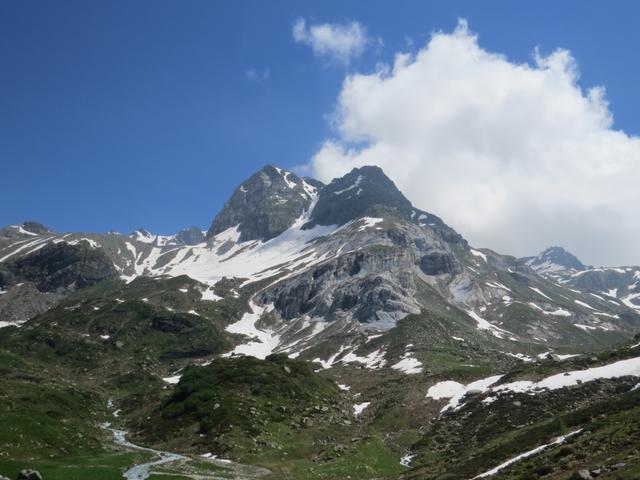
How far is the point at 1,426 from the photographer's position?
245 feet

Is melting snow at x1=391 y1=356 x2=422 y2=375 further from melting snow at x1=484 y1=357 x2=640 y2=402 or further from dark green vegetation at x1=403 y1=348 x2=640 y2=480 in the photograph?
melting snow at x1=484 y1=357 x2=640 y2=402

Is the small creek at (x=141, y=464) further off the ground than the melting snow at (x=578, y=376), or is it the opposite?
the small creek at (x=141, y=464)

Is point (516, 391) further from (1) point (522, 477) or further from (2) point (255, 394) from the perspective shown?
(1) point (522, 477)

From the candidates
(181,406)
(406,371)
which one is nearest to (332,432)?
(181,406)

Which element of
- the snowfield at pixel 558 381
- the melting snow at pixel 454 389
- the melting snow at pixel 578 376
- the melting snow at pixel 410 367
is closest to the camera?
the melting snow at pixel 578 376

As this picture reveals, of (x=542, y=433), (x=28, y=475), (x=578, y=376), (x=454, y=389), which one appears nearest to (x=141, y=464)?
(x=28, y=475)

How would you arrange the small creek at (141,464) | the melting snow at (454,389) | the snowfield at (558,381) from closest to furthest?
the small creek at (141,464)
the snowfield at (558,381)
the melting snow at (454,389)

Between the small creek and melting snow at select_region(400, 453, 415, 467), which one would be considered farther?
melting snow at select_region(400, 453, 415, 467)

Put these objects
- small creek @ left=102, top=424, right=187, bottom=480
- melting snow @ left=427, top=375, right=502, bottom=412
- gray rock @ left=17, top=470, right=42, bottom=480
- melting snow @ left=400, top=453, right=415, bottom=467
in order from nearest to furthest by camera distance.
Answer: gray rock @ left=17, top=470, right=42, bottom=480 → small creek @ left=102, top=424, right=187, bottom=480 → melting snow @ left=400, top=453, right=415, bottom=467 → melting snow @ left=427, top=375, right=502, bottom=412

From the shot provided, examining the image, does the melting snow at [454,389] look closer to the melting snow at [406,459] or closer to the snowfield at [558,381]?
the snowfield at [558,381]

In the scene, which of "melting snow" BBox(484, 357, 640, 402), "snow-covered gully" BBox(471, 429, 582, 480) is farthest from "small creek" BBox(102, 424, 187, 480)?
"melting snow" BBox(484, 357, 640, 402)

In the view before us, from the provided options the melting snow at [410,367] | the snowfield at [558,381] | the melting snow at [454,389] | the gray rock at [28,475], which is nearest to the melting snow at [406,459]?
the snowfield at [558,381]

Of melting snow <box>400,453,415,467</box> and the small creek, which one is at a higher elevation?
the small creek

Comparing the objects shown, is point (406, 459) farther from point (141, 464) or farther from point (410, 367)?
point (410, 367)
